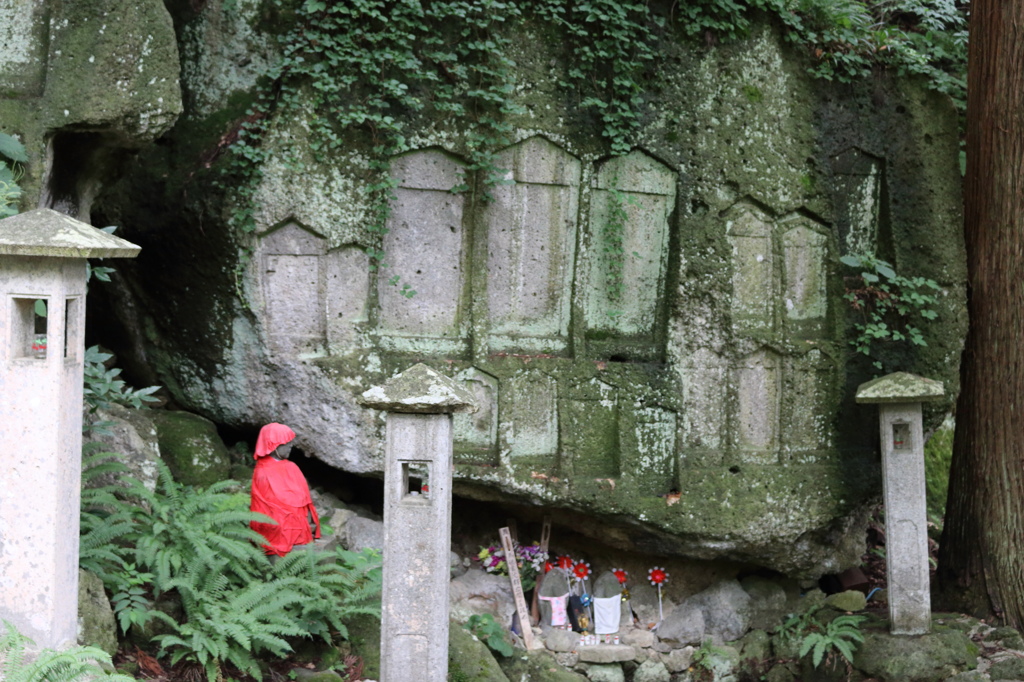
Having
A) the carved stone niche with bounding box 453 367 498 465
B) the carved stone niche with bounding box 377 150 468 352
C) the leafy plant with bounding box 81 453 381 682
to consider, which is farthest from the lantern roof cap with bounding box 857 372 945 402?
the leafy plant with bounding box 81 453 381 682

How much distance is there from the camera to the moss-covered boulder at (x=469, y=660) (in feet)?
23.0

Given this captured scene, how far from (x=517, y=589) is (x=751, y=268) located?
3.59 m

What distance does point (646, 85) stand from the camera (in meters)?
8.92

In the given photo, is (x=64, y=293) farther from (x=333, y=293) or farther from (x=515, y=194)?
(x=515, y=194)

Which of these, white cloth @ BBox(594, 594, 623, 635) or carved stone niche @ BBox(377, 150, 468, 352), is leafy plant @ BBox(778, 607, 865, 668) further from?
carved stone niche @ BBox(377, 150, 468, 352)

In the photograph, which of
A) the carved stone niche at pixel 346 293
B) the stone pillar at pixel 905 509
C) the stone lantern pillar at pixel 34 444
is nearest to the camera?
the stone lantern pillar at pixel 34 444

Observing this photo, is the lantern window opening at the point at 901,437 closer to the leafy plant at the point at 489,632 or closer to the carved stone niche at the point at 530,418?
the carved stone niche at the point at 530,418

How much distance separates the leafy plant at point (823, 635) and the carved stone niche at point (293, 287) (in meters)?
4.87

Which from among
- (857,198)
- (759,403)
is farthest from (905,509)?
(857,198)

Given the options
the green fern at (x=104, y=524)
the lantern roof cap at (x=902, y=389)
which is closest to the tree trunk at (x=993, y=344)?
the lantern roof cap at (x=902, y=389)

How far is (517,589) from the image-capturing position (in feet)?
29.0

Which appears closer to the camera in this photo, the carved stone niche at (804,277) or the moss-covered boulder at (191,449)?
the moss-covered boulder at (191,449)

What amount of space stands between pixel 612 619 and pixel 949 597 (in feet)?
9.91

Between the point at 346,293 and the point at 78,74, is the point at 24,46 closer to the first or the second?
the point at 78,74
